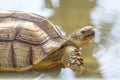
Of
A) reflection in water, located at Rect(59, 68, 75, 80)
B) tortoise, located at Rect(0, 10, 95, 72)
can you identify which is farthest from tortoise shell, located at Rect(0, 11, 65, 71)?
reflection in water, located at Rect(59, 68, 75, 80)

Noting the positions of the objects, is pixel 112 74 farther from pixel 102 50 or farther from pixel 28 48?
pixel 28 48

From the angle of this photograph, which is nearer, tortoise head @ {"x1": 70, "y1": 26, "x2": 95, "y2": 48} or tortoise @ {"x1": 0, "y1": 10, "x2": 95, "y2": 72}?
tortoise @ {"x1": 0, "y1": 10, "x2": 95, "y2": 72}

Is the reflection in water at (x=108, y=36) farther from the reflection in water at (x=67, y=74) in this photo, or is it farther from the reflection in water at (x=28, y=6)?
the reflection in water at (x=28, y=6)

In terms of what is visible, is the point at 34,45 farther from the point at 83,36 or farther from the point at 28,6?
the point at 28,6

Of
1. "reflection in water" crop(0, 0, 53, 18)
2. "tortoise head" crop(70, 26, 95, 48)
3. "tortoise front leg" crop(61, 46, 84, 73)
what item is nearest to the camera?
"tortoise front leg" crop(61, 46, 84, 73)

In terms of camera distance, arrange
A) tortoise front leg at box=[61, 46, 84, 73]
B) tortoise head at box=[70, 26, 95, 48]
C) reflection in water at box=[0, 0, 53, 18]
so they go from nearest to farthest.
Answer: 1. tortoise front leg at box=[61, 46, 84, 73]
2. tortoise head at box=[70, 26, 95, 48]
3. reflection in water at box=[0, 0, 53, 18]

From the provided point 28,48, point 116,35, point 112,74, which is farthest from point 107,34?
point 28,48

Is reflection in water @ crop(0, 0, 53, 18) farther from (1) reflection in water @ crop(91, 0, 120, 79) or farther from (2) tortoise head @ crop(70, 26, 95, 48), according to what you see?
(2) tortoise head @ crop(70, 26, 95, 48)
